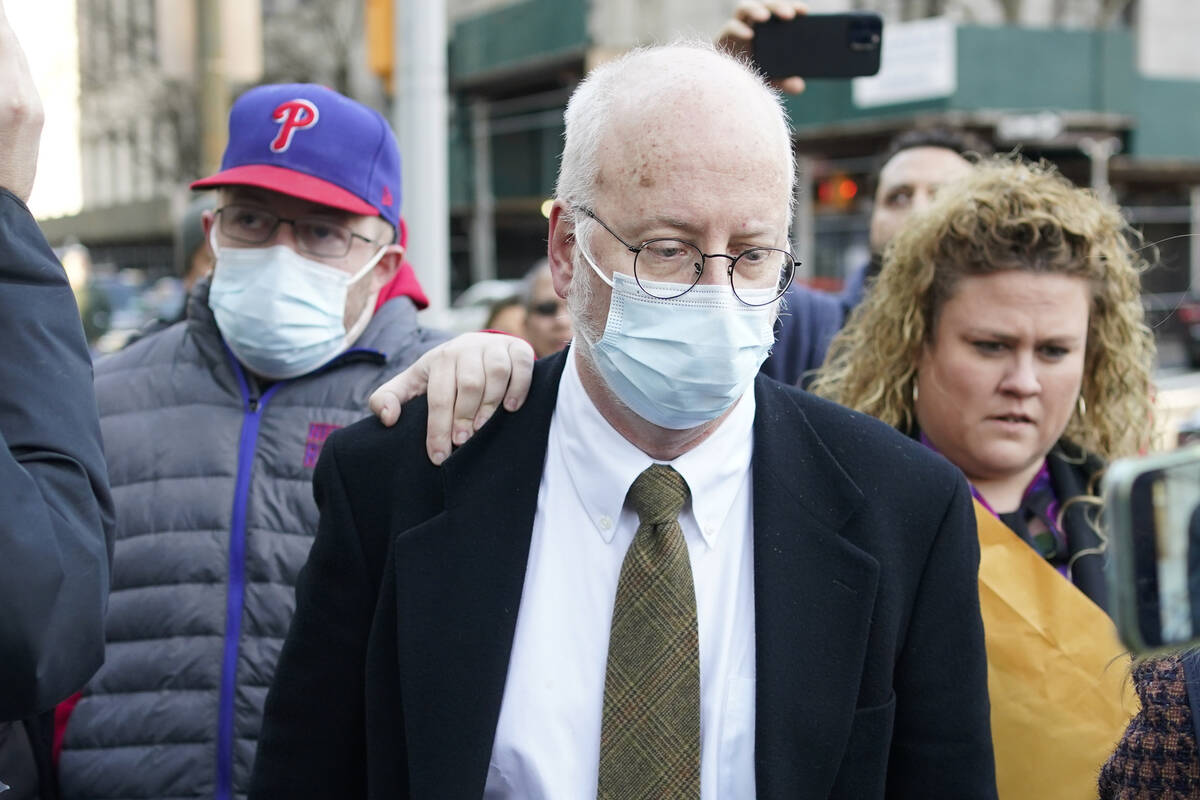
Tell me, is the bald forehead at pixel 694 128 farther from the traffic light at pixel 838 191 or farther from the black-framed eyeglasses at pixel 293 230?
the traffic light at pixel 838 191

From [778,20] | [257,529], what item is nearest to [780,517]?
[257,529]

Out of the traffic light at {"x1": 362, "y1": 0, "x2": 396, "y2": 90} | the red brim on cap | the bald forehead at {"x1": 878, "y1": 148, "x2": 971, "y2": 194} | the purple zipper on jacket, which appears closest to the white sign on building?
the traffic light at {"x1": 362, "y1": 0, "x2": 396, "y2": 90}

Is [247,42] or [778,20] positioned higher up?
[247,42]

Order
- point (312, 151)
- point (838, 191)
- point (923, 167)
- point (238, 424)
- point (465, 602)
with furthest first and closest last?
1. point (838, 191)
2. point (923, 167)
3. point (312, 151)
4. point (238, 424)
5. point (465, 602)

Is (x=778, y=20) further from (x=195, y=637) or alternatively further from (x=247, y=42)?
(x=247, y=42)

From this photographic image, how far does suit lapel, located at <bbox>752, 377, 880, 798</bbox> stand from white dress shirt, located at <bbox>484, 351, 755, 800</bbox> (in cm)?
5

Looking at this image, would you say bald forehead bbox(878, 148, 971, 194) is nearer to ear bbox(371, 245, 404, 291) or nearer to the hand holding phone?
the hand holding phone

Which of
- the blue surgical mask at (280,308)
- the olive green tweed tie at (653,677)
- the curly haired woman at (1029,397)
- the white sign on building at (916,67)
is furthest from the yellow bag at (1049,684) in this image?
the white sign on building at (916,67)

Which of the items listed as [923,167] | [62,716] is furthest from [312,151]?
[923,167]

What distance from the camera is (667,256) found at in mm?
1955

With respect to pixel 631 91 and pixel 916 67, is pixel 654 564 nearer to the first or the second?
pixel 631 91

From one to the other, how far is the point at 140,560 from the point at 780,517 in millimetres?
1397

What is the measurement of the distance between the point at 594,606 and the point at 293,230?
54.1 inches

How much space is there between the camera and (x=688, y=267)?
1.96 m
